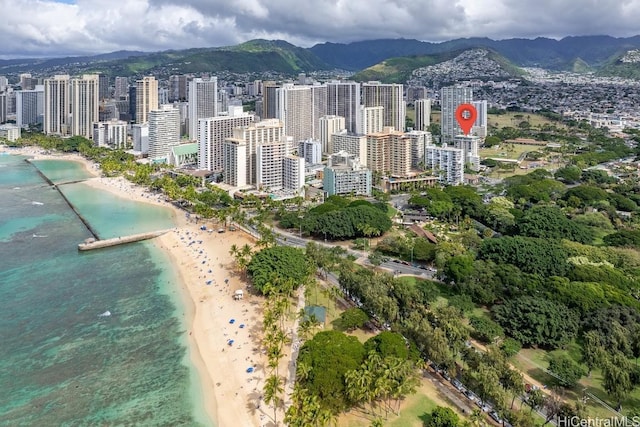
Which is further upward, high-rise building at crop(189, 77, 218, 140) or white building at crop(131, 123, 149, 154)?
high-rise building at crop(189, 77, 218, 140)

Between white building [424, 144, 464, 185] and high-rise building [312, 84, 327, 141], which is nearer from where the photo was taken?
white building [424, 144, 464, 185]

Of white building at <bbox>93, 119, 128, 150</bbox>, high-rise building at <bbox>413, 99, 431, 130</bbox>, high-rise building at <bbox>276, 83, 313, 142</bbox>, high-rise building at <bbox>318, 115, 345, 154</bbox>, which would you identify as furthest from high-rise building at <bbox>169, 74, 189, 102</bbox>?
high-rise building at <bbox>413, 99, 431, 130</bbox>

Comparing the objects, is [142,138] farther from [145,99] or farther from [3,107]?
[3,107]

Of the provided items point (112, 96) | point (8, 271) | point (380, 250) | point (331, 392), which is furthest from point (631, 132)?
point (112, 96)

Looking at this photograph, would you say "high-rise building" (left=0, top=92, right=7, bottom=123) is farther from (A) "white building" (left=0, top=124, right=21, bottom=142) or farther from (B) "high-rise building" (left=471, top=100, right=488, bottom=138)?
(B) "high-rise building" (left=471, top=100, right=488, bottom=138)

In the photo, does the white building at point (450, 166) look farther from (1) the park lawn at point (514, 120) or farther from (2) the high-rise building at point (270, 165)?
(1) the park lawn at point (514, 120)

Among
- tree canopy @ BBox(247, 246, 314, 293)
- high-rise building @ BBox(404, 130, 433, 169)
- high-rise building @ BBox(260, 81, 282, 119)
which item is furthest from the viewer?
high-rise building @ BBox(260, 81, 282, 119)

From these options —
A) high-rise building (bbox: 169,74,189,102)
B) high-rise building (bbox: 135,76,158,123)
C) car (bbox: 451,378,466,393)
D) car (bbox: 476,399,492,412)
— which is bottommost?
car (bbox: 476,399,492,412)

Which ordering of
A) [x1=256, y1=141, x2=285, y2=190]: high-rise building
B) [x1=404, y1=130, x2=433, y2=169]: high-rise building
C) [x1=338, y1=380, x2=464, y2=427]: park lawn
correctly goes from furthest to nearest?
[x1=404, y1=130, x2=433, y2=169]: high-rise building, [x1=256, y1=141, x2=285, y2=190]: high-rise building, [x1=338, y1=380, x2=464, y2=427]: park lawn
